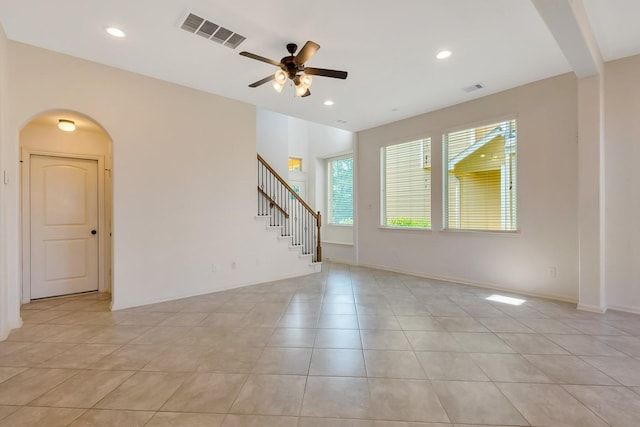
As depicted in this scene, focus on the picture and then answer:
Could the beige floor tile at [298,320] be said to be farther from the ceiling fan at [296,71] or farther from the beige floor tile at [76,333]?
the ceiling fan at [296,71]

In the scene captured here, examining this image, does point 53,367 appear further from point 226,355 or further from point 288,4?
point 288,4

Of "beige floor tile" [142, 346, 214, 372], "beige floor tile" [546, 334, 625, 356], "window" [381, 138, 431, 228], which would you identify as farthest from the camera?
"window" [381, 138, 431, 228]

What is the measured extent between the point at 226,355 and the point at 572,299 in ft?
14.3

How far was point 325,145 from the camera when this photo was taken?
297 inches

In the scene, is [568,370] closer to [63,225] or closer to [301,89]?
[301,89]

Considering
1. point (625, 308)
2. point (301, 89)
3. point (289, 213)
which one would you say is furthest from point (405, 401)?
point (289, 213)

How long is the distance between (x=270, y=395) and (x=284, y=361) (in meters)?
0.43

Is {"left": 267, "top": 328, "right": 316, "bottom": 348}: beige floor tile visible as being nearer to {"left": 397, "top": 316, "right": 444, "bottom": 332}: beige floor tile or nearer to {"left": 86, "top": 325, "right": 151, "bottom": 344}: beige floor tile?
{"left": 397, "top": 316, "right": 444, "bottom": 332}: beige floor tile

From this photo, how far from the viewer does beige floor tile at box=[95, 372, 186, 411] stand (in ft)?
5.92

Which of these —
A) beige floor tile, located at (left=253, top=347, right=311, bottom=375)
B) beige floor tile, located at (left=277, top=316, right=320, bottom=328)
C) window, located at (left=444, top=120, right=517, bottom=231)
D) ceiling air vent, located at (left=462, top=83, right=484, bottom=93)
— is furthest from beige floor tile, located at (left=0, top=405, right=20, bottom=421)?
ceiling air vent, located at (left=462, top=83, right=484, bottom=93)

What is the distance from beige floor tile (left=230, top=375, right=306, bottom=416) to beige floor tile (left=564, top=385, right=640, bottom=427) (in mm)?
1826

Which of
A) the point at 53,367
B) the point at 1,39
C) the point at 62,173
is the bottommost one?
the point at 53,367

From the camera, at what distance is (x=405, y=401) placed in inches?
71.8

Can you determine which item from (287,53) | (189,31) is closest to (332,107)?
(287,53)
